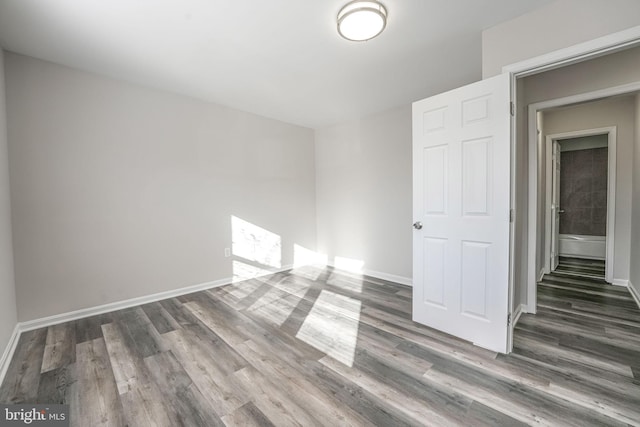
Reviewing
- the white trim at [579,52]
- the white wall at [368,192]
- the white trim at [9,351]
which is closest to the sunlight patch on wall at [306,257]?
the white wall at [368,192]

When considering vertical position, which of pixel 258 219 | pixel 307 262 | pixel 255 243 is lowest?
pixel 307 262

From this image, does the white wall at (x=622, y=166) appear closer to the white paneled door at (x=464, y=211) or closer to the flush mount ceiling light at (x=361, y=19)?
the white paneled door at (x=464, y=211)

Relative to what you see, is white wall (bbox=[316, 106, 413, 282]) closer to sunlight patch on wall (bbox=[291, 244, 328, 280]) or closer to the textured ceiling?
sunlight patch on wall (bbox=[291, 244, 328, 280])

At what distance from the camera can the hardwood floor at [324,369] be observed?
4.88 feet

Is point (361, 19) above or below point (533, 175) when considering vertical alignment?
above

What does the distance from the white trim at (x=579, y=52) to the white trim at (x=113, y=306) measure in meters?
3.96

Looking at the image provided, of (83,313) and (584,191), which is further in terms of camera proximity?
(584,191)

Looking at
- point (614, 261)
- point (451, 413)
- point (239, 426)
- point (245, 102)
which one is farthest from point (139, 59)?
point (614, 261)

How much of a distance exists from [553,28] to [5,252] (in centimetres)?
452

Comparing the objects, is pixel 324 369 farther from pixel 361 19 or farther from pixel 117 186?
pixel 117 186

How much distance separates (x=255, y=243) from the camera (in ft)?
13.7

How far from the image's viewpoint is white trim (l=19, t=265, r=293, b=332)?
8.34ft

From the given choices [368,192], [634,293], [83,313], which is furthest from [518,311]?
[83,313]

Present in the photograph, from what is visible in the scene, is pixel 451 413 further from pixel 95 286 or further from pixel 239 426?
pixel 95 286
